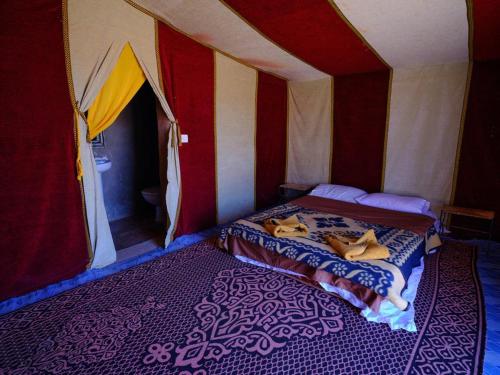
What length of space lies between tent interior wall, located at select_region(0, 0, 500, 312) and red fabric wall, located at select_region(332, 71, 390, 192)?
2cm

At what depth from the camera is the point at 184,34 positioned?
2.91 meters

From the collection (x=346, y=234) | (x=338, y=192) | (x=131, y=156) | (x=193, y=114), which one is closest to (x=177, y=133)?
(x=193, y=114)

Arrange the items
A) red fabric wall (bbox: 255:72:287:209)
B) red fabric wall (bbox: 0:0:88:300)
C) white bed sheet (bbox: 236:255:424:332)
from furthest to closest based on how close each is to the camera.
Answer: red fabric wall (bbox: 255:72:287:209), red fabric wall (bbox: 0:0:88:300), white bed sheet (bbox: 236:255:424:332)

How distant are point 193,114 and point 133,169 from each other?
5.08 ft

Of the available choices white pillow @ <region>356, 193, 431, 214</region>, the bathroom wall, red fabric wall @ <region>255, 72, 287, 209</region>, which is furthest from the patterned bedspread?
the bathroom wall

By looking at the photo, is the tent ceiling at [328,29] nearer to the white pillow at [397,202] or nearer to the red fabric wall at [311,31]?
the red fabric wall at [311,31]

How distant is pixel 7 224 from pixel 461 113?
4.49 metres

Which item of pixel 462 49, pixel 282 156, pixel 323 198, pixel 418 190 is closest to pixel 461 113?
pixel 462 49

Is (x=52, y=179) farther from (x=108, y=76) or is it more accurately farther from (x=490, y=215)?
(x=490, y=215)

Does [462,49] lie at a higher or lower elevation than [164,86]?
higher

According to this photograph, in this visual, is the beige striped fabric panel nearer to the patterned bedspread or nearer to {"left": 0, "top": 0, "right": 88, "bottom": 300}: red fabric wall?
the patterned bedspread

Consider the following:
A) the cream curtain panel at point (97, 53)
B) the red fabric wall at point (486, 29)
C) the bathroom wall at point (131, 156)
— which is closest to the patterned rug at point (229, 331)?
the cream curtain panel at point (97, 53)

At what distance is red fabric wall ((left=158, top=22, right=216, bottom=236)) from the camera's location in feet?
9.31

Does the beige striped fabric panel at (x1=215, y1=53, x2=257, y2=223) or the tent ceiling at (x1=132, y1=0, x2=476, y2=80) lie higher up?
the tent ceiling at (x1=132, y1=0, x2=476, y2=80)
